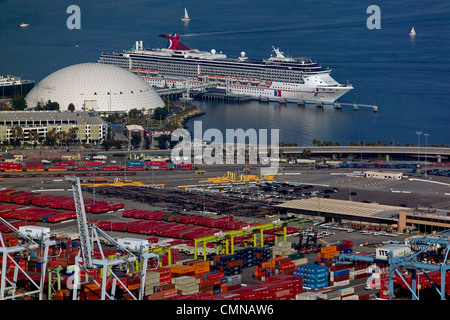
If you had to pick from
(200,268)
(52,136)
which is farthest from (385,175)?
(200,268)

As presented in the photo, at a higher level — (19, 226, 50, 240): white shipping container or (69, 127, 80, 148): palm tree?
(69, 127, 80, 148): palm tree

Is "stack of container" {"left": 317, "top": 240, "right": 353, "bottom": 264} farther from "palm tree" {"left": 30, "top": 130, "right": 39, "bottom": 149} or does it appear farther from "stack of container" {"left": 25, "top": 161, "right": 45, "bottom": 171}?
"palm tree" {"left": 30, "top": 130, "right": 39, "bottom": 149}

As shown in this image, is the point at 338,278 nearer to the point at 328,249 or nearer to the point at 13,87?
the point at 328,249

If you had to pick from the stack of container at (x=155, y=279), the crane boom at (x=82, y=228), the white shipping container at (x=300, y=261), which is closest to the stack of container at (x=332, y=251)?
the white shipping container at (x=300, y=261)

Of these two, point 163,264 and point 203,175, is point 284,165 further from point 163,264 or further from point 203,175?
point 163,264

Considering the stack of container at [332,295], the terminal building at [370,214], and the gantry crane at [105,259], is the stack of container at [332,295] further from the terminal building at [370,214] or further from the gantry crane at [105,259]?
the terminal building at [370,214]

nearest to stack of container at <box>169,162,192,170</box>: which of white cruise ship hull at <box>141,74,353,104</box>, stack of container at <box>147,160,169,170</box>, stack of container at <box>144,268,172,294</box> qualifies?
stack of container at <box>147,160,169,170</box>
